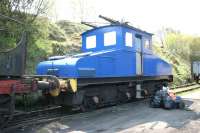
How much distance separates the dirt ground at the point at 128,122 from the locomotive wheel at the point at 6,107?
75 centimetres

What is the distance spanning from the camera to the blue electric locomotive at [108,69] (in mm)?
11109

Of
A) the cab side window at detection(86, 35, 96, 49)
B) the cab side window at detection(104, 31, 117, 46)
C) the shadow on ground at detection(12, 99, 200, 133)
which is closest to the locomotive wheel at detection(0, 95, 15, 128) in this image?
the shadow on ground at detection(12, 99, 200, 133)

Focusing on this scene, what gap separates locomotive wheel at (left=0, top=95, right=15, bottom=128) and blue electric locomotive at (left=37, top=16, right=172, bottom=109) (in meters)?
2.50

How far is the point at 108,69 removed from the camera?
12.3m

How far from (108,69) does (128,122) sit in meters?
2.81

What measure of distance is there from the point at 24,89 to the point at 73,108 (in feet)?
11.1

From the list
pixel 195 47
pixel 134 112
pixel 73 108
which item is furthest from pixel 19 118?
pixel 195 47

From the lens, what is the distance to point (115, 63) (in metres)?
12.5

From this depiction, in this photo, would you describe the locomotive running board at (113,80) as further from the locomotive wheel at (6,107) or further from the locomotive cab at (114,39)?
the locomotive wheel at (6,107)

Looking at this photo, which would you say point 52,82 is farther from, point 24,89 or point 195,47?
point 195,47

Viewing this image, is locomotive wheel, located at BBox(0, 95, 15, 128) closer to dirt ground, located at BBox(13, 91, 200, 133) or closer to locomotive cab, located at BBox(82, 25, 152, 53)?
dirt ground, located at BBox(13, 91, 200, 133)

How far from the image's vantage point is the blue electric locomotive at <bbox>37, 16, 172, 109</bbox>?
11.1 meters

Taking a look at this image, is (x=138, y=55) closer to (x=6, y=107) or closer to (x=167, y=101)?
(x=167, y=101)

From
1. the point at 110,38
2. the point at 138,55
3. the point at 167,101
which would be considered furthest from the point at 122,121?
the point at 138,55
